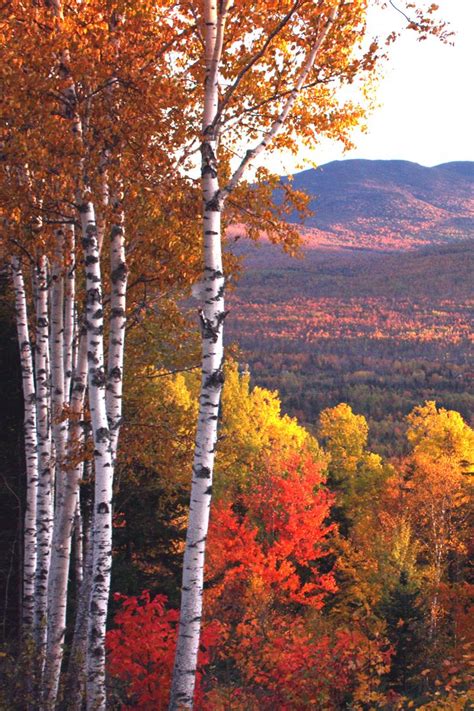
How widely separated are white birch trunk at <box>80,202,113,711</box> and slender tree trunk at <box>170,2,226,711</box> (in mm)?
1159

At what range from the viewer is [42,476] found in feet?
32.1

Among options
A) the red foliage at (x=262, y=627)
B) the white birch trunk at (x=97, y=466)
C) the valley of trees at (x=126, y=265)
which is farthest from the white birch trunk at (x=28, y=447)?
the white birch trunk at (x=97, y=466)

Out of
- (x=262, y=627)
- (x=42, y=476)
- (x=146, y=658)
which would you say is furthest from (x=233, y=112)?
(x=262, y=627)

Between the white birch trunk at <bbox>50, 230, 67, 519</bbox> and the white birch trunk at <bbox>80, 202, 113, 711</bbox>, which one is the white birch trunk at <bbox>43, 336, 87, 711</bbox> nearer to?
the white birch trunk at <bbox>50, 230, 67, 519</bbox>

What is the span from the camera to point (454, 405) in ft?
318

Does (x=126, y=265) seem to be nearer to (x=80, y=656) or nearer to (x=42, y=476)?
(x=42, y=476)

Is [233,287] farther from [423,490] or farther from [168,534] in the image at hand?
[423,490]

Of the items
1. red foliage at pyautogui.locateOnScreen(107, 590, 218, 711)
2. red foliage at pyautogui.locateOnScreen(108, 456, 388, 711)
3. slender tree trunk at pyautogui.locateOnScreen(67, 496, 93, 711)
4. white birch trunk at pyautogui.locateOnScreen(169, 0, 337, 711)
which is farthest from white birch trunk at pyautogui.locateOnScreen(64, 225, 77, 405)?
red foliage at pyautogui.locateOnScreen(107, 590, 218, 711)

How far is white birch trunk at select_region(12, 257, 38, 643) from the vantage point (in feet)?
34.0

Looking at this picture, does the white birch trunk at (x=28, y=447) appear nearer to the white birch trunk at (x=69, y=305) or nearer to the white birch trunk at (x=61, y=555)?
the white birch trunk at (x=69, y=305)

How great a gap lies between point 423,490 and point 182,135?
2498 cm

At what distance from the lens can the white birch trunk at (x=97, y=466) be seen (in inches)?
301

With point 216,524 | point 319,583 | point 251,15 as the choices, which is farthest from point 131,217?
point 319,583

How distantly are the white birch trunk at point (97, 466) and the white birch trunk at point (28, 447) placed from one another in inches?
118
